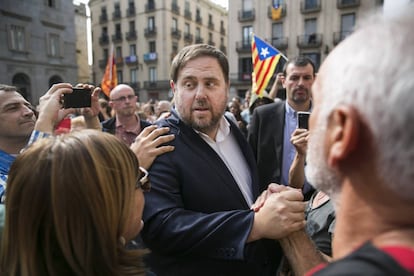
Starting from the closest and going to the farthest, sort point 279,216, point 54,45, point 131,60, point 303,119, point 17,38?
point 279,216 → point 303,119 → point 17,38 → point 54,45 → point 131,60

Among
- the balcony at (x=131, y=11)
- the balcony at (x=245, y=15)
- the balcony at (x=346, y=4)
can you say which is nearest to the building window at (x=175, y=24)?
the balcony at (x=131, y=11)

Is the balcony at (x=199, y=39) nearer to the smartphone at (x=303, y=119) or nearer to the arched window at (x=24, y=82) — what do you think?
the arched window at (x=24, y=82)

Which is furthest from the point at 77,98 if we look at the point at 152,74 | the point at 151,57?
the point at 152,74

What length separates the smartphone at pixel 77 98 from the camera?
90.3 inches

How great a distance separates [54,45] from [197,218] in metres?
20.4

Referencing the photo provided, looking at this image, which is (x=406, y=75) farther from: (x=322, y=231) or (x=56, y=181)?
(x=322, y=231)

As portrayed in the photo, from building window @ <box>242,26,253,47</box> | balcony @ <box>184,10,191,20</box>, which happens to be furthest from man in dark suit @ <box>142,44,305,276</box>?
balcony @ <box>184,10,191,20</box>

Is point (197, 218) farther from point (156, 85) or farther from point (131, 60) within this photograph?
point (131, 60)

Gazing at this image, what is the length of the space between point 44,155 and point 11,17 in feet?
64.6

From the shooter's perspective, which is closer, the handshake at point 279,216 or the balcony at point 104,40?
the handshake at point 279,216

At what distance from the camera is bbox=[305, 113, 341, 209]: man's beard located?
2.48ft

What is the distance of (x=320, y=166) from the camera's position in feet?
2.61

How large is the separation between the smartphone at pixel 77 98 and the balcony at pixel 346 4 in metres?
26.0

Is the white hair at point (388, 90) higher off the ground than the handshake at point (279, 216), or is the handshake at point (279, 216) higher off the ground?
the white hair at point (388, 90)
